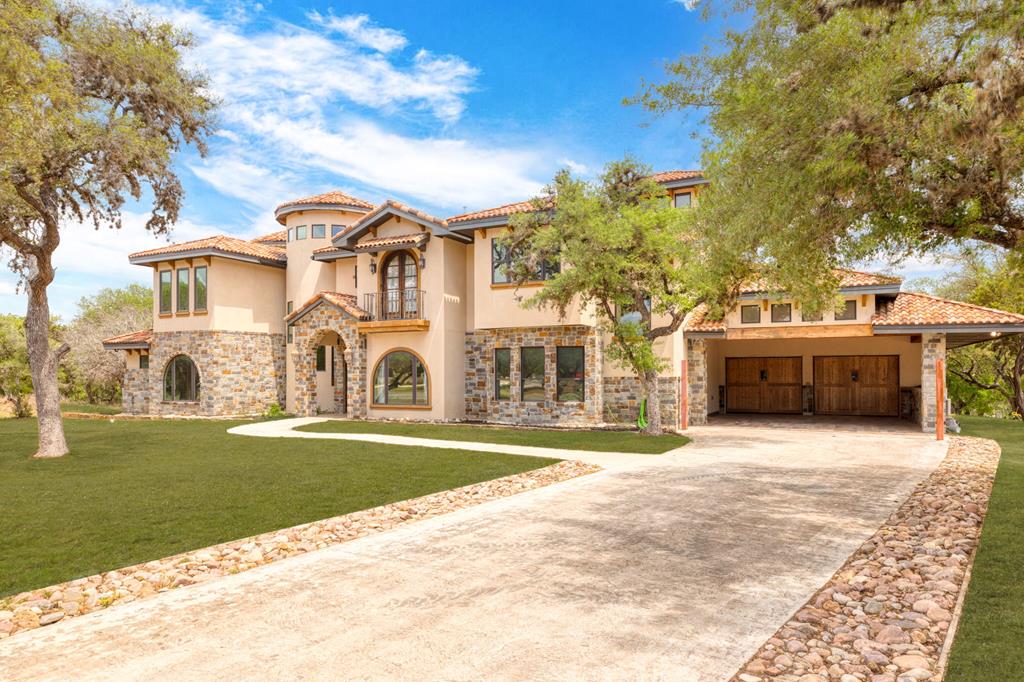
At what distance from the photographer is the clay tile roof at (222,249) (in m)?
23.4

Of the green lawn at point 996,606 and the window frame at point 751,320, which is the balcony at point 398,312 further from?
the green lawn at point 996,606

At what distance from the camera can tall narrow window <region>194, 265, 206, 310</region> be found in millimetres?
24016

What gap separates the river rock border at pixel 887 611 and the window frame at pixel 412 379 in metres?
15.0

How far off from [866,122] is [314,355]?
→ 20862mm

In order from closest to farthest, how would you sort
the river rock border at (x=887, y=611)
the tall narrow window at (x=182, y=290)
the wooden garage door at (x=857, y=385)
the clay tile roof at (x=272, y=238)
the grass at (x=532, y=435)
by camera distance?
the river rock border at (x=887, y=611)
the grass at (x=532, y=435)
the wooden garage door at (x=857, y=385)
the tall narrow window at (x=182, y=290)
the clay tile roof at (x=272, y=238)

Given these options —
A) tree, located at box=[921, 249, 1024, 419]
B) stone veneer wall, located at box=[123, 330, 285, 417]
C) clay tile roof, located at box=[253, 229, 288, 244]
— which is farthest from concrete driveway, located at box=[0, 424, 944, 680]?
clay tile roof, located at box=[253, 229, 288, 244]

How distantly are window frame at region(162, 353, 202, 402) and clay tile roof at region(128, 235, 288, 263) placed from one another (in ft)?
13.8

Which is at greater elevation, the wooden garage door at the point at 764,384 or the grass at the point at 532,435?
the wooden garage door at the point at 764,384

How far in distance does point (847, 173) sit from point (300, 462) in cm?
1039

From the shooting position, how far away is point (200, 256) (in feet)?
78.2

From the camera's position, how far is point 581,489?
9.59 metres

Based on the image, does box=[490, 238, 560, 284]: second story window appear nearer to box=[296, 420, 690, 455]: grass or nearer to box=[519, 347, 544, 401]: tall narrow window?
box=[519, 347, 544, 401]: tall narrow window

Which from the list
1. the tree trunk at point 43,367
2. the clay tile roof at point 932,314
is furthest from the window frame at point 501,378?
the tree trunk at point 43,367

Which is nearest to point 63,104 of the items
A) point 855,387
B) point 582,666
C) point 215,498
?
point 215,498
